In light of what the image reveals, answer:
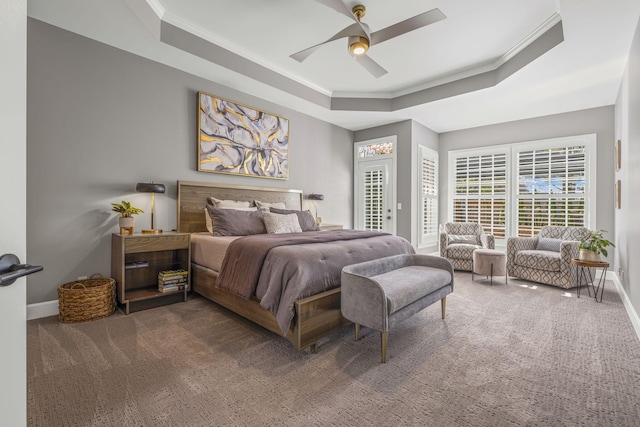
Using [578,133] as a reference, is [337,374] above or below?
below

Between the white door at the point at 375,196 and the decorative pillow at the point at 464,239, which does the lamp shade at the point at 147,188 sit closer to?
the white door at the point at 375,196

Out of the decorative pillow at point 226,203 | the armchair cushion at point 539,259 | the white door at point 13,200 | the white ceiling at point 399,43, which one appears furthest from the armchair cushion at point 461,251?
the white door at point 13,200

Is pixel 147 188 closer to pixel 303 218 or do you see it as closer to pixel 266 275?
pixel 266 275

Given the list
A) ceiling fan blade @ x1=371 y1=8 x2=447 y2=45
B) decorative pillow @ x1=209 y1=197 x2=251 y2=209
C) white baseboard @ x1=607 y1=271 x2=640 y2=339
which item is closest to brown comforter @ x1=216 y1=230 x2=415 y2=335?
decorative pillow @ x1=209 y1=197 x2=251 y2=209

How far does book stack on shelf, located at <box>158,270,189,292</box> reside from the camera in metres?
3.40

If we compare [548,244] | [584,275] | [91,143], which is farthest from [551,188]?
[91,143]

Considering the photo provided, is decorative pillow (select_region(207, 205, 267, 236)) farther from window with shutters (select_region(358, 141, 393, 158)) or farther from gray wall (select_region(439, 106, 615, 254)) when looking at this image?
gray wall (select_region(439, 106, 615, 254))

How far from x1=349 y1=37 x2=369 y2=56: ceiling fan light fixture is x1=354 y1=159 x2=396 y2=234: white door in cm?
313

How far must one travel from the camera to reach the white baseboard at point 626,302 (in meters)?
2.75

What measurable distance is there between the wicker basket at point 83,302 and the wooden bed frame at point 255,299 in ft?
2.94

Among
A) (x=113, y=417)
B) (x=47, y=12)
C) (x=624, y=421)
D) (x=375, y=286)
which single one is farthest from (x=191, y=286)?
(x=624, y=421)

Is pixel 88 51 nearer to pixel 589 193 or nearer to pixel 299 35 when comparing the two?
pixel 299 35

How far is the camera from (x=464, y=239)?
17.6ft

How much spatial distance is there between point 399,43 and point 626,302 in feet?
13.1
